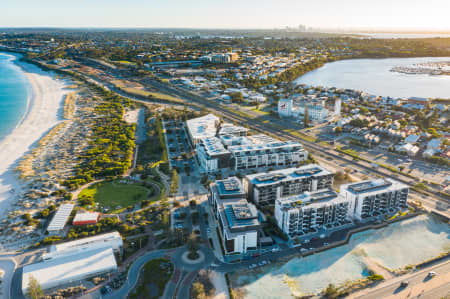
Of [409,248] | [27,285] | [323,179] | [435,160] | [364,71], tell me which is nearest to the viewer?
[27,285]

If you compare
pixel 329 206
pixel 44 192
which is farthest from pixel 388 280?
pixel 44 192

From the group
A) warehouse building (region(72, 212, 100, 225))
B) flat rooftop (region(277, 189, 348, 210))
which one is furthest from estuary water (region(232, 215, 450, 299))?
warehouse building (region(72, 212, 100, 225))

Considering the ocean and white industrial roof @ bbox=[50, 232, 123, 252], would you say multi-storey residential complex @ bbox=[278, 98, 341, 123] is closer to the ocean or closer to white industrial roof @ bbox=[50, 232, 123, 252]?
white industrial roof @ bbox=[50, 232, 123, 252]

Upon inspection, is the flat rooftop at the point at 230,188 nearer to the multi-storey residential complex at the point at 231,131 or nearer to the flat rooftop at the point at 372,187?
the flat rooftop at the point at 372,187

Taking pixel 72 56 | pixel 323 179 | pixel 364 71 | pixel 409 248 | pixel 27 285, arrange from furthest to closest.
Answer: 1. pixel 72 56
2. pixel 364 71
3. pixel 323 179
4. pixel 409 248
5. pixel 27 285

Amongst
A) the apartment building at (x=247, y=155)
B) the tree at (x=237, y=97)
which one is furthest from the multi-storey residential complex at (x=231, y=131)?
the tree at (x=237, y=97)

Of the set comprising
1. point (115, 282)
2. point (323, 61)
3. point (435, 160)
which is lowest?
point (115, 282)

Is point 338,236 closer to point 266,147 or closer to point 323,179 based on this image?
point 323,179

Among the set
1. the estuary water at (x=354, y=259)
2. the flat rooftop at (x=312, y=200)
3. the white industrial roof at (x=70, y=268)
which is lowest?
the estuary water at (x=354, y=259)
